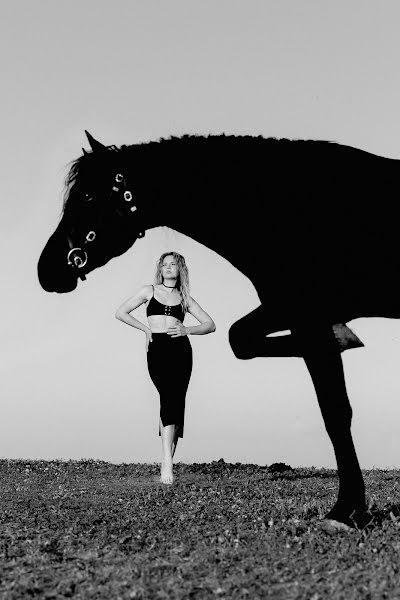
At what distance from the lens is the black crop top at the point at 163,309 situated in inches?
429

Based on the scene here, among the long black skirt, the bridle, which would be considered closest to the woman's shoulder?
the long black skirt

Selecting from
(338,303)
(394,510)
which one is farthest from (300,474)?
(338,303)

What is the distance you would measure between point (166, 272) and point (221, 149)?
3404 millimetres

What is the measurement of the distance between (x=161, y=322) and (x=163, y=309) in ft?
0.66

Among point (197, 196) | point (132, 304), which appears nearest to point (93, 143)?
point (197, 196)

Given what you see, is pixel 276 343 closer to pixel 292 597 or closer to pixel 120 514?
pixel 120 514

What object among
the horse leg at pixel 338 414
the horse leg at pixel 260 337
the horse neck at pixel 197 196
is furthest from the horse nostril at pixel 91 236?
the horse leg at pixel 338 414

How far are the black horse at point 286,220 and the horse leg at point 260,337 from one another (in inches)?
0.6

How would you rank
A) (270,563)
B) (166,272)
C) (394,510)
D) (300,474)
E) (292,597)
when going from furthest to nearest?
(300,474), (166,272), (394,510), (270,563), (292,597)

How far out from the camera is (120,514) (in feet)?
28.1

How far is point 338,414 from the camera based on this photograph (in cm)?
704

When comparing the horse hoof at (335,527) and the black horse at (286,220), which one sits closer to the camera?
the horse hoof at (335,527)

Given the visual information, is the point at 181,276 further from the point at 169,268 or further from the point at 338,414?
the point at 338,414

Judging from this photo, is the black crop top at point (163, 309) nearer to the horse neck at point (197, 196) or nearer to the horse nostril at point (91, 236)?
the horse nostril at point (91, 236)
